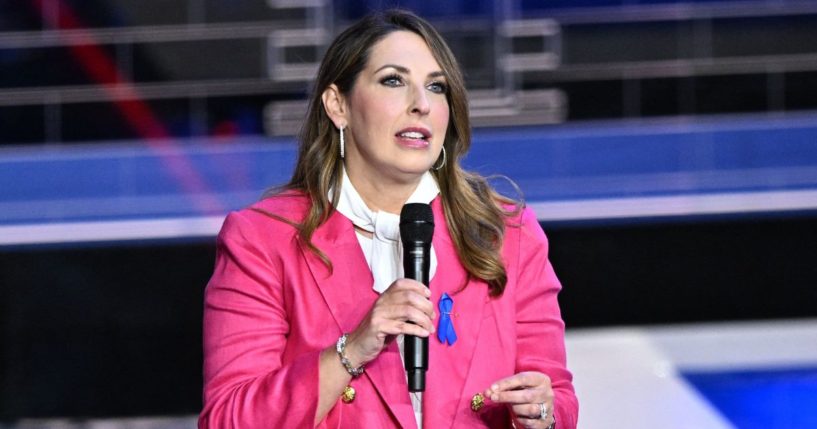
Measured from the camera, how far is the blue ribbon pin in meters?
1.75

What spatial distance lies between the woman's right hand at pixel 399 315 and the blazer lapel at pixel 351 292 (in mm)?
171

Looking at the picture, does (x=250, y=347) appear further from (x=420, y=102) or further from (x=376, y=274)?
(x=420, y=102)

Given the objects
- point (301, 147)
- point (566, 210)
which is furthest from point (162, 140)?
point (301, 147)

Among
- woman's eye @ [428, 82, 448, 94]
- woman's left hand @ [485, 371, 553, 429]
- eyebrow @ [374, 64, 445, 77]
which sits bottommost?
woman's left hand @ [485, 371, 553, 429]

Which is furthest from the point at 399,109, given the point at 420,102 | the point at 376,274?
the point at 376,274

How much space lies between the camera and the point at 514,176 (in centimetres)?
424

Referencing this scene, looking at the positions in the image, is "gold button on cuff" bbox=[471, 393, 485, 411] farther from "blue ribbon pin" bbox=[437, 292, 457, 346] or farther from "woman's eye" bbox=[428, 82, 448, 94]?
"woman's eye" bbox=[428, 82, 448, 94]

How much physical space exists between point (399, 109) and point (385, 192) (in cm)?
14

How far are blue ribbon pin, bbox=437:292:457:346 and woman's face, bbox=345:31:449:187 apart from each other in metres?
0.20

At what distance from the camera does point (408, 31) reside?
6.07 feet

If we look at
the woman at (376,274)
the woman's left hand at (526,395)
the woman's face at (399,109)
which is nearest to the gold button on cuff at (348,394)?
the woman at (376,274)

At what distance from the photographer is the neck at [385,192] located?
1861 mm

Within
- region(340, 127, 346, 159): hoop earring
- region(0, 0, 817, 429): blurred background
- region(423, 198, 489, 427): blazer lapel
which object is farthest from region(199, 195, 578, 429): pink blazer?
region(0, 0, 817, 429): blurred background

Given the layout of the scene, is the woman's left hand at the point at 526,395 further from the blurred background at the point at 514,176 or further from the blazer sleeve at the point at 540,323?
the blurred background at the point at 514,176
